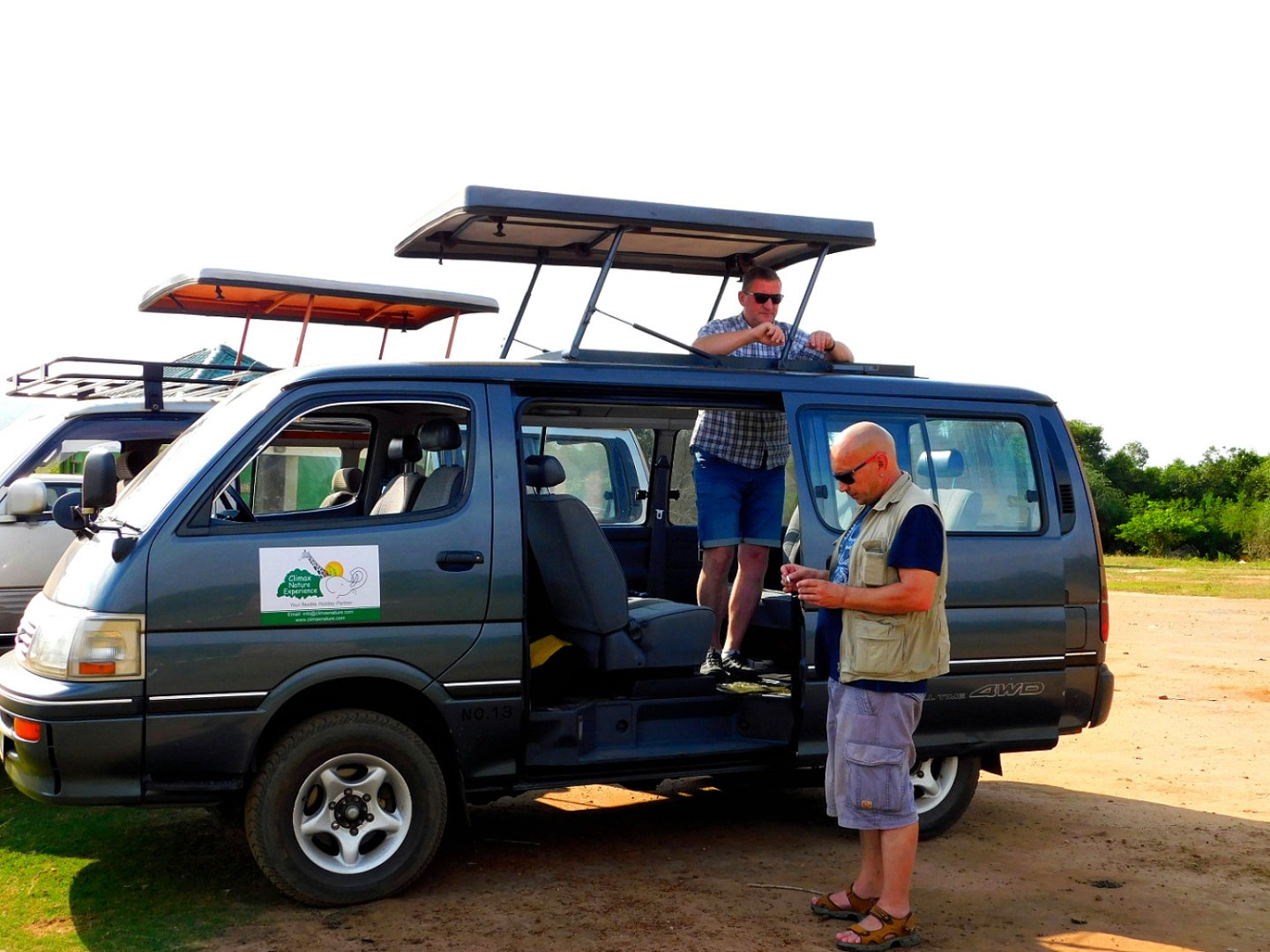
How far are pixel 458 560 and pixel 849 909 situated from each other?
7.02 feet

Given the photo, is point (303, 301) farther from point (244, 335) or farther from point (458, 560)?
point (458, 560)

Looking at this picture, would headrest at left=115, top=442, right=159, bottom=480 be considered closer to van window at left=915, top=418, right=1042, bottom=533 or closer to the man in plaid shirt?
the man in plaid shirt

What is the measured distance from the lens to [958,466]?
269 inches

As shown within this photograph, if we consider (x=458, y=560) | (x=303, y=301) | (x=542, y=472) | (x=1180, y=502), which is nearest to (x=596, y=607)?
(x=542, y=472)

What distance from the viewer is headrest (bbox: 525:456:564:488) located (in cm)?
667

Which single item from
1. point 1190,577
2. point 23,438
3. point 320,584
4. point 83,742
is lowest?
point 1190,577

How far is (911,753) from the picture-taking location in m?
5.34

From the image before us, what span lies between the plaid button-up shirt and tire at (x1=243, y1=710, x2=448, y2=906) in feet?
7.71

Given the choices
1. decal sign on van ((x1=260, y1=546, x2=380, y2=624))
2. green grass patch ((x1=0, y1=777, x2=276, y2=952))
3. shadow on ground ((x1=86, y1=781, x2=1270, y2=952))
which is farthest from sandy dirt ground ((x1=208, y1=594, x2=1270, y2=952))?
decal sign on van ((x1=260, y1=546, x2=380, y2=624))

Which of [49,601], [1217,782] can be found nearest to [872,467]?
[49,601]

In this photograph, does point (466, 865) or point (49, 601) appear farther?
point (466, 865)

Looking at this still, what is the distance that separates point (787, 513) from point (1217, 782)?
11.2 feet

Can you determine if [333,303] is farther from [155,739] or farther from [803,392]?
[155,739]

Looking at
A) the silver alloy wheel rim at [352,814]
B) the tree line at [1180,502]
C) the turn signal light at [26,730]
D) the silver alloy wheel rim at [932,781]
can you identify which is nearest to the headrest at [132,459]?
the turn signal light at [26,730]
